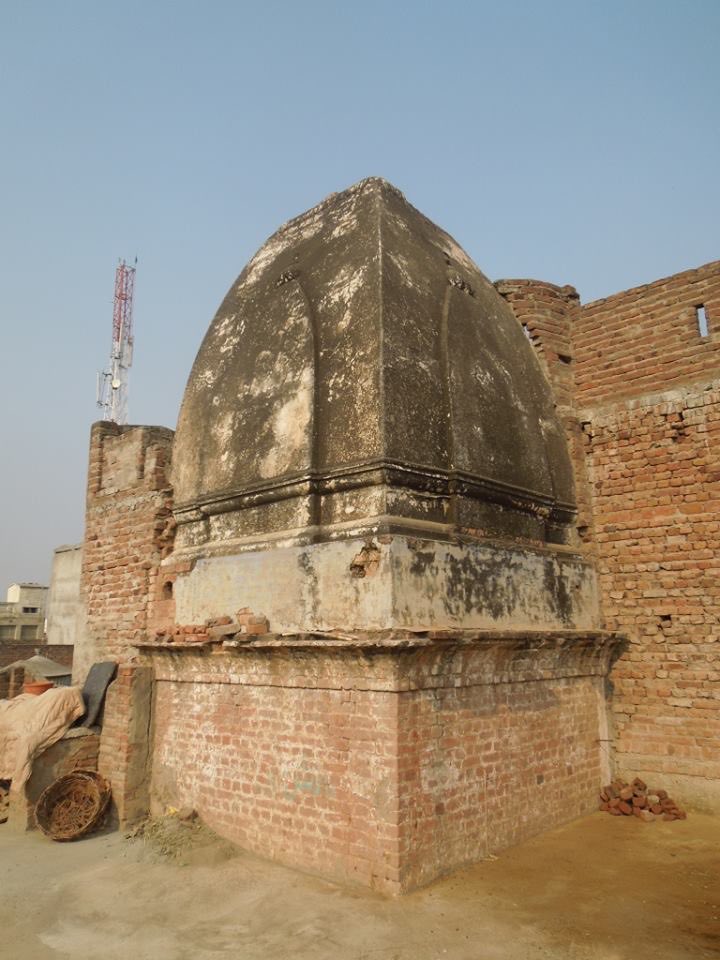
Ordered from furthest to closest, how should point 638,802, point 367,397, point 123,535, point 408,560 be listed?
point 123,535 → point 638,802 → point 367,397 → point 408,560

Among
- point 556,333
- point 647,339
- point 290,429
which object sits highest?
point 556,333

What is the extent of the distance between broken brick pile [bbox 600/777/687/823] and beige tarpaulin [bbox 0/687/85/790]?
5315 millimetres

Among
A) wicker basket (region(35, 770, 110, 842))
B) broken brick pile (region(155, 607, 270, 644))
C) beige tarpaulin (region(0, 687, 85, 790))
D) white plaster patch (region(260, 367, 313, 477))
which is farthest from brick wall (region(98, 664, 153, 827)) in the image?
white plaster patch (region(260, 367, 313, 477))

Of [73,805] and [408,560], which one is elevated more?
[408,560]

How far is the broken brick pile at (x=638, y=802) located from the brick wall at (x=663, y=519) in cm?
14

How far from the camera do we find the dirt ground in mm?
4203

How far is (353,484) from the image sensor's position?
5.72 meters

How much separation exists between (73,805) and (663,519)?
20.8 feet

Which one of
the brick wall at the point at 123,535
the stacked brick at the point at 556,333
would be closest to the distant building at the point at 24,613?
the brick wall at the point at 123,535

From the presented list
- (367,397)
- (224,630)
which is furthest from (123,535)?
(367,397)

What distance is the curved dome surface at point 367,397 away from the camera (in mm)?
5836

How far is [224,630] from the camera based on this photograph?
237 inches

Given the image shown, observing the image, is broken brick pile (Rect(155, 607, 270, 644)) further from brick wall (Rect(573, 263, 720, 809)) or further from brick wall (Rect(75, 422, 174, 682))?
brick wall (Rect(573, 263, 720, 809))

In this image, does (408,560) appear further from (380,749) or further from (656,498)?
(656,498)
